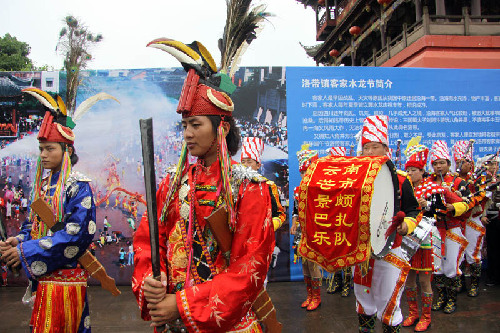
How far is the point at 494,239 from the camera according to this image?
6.65m

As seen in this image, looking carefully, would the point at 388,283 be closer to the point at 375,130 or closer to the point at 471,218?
the point at 375,130

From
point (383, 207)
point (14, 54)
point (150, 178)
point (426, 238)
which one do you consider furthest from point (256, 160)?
point (14, 54)

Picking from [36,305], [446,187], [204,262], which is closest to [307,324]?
[446,187]

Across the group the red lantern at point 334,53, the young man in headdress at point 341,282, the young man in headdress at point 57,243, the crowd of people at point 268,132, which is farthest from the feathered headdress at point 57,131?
the red lantern at point 334,53

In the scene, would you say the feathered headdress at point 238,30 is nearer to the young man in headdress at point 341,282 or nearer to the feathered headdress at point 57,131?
the feathered headdress at point 57,131

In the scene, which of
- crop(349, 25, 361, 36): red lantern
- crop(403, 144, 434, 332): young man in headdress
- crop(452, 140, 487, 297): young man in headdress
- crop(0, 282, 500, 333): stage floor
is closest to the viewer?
crop(403, 144, 434, 332): young man in headdress

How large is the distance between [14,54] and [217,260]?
26.6 m

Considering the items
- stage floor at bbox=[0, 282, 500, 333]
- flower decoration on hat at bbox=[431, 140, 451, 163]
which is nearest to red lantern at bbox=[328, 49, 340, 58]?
flower decoration on hat at bbox=[431, 140, 451, 163]

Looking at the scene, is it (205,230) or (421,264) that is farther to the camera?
(421,264)

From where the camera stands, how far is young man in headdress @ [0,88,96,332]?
8.91ft

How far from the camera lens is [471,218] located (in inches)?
238

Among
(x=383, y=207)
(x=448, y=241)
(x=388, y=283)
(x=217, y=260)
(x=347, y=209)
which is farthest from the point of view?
(x=448, y=241)

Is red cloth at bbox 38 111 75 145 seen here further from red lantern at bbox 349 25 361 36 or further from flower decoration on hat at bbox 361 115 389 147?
red lantern at bbox 349 25 361 36

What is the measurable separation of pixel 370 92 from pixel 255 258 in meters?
5.70
